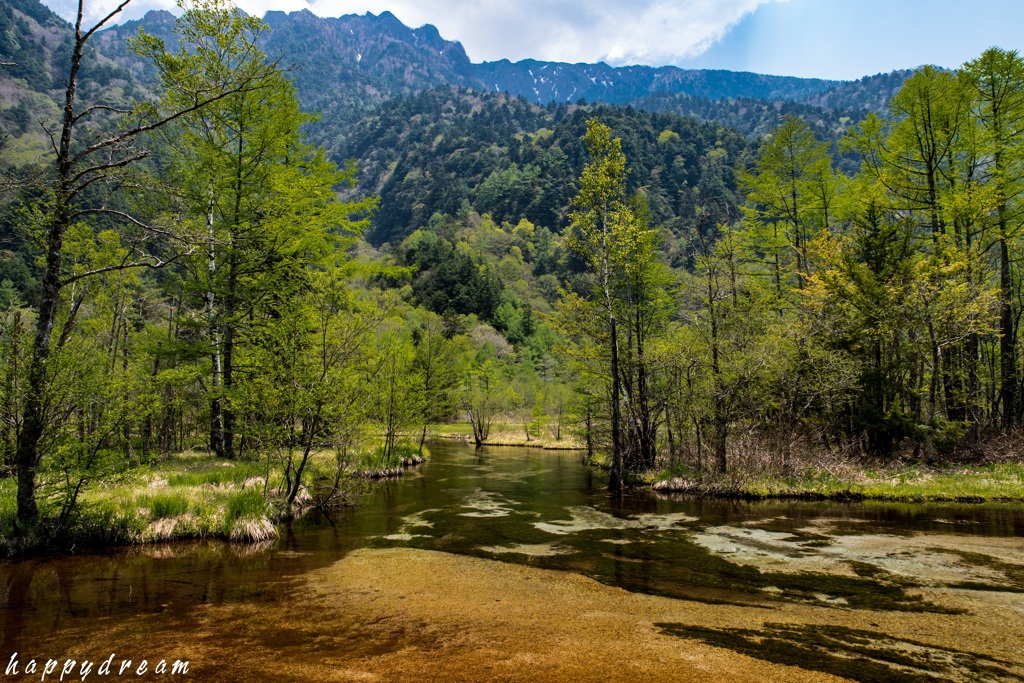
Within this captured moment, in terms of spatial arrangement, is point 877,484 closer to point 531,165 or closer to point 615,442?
point 615,442

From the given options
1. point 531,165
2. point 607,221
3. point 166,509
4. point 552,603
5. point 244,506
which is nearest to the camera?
point 552,603

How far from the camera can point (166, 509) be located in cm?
1145

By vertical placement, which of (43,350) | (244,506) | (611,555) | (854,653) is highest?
(43,350)

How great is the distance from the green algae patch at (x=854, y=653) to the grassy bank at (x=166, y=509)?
10073 millimetres

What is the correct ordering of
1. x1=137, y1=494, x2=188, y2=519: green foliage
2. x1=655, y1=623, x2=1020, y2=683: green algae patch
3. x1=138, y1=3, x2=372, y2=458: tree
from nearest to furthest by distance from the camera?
x1=655, y1=623, x2=1020, y2=683: green algae patch < x1=137, y1=494, x2=188, y2=519: green foliage < x1=138, y1=3, x2=372, y2=458: tree

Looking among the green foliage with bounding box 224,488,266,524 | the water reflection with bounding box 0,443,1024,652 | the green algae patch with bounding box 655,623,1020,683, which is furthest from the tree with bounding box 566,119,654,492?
the green algae patch with bounding box 655,623,1020,683

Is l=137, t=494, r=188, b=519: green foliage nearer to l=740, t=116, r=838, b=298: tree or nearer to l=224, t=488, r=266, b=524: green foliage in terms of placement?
l=224, t=488, r=266, b=524: green foliage

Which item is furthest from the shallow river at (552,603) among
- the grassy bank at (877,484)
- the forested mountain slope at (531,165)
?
the forested mountain slope at (531,165)

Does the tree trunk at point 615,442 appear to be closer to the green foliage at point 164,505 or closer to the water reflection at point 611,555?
the water reflection at point 611,555

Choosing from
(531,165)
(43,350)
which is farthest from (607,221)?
(531,165)

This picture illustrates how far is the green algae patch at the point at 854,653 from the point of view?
16.8 ft

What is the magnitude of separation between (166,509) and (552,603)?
9.28 metres

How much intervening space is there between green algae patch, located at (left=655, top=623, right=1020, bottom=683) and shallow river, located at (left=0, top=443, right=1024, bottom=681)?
3cm

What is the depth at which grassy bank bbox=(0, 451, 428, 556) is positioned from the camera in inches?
385
